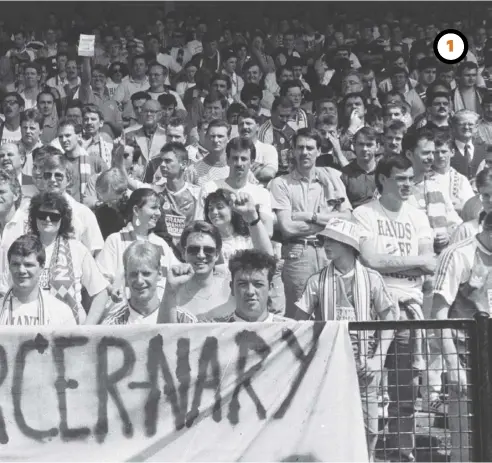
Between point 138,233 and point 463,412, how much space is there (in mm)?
3632

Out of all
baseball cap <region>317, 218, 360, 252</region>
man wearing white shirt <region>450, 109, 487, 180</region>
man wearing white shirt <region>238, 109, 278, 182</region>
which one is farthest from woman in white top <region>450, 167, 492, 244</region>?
man wearing white shirt <region>238, 109, 278, 182</region>

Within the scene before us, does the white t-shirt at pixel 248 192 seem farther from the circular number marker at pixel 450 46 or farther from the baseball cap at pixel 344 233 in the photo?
the circular number marker at pixel 450 46

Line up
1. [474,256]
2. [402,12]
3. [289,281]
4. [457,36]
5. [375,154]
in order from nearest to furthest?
[474,256] < [289,281] < [375,154] < [457,36] < [402,12]

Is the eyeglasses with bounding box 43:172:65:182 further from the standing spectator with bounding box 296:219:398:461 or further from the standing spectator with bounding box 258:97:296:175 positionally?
the standing spectator with bounding box 296:219:398:461

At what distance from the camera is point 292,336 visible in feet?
17.9

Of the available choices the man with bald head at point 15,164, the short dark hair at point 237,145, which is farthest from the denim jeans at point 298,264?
the man with bald head at point 15,164

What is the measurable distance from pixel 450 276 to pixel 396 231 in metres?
0.76

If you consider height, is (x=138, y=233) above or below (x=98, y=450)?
above

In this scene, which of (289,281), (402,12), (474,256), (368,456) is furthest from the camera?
(402,12)

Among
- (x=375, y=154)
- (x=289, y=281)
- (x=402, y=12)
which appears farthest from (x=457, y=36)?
(x=289, y=281)

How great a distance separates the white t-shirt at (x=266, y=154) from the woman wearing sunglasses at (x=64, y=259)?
201 cm

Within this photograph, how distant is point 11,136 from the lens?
10562 millimetres

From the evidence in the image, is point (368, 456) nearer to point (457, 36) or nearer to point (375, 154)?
point (375, 154)

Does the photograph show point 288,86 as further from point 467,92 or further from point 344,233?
point 344,233
